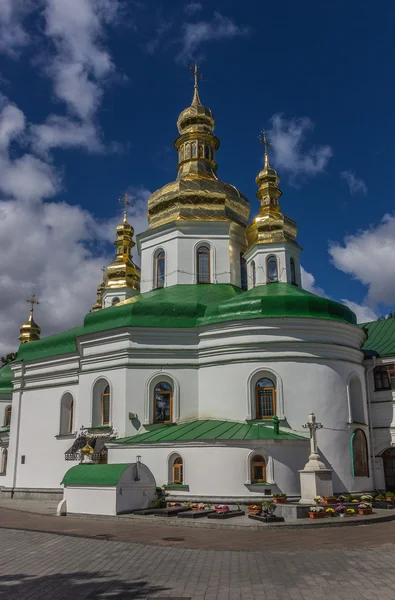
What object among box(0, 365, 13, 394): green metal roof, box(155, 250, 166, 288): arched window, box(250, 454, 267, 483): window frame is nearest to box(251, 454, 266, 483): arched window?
box(250, 454, 267, 483): window frame

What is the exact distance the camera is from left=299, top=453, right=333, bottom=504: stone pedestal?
1648 cm

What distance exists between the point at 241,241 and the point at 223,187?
2858mm

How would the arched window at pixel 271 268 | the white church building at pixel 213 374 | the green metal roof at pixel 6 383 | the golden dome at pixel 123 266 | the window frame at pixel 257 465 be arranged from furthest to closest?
the golden dome at pixel 123 266
the green metal roof at pixel 6 383
the arched window at pixel 271 268
the white church building at pixel 213 374
the window frame at pixel 257 465

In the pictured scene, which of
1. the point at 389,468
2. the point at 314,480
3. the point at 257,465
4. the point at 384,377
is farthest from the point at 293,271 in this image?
the point at 314,480

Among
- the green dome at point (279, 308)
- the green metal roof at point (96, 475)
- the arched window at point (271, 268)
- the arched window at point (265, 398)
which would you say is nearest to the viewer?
the green metal roof at point (96, 475)

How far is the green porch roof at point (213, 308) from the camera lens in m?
20.2

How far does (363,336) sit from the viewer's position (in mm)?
22000

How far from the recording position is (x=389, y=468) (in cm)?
2103

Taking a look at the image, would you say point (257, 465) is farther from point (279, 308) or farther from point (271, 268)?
point (271, 268)

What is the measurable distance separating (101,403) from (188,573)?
544 inches

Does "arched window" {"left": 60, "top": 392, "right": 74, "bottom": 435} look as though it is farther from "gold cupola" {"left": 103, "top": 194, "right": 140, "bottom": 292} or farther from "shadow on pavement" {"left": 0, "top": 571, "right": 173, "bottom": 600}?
"shadow on pavement" {"left": 0, "top": 571, "right": 173, "bottom": 600}

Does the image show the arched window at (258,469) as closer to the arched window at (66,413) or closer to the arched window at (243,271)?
the arched window at (66,413)

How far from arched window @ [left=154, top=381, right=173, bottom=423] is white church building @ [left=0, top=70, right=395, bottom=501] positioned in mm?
52

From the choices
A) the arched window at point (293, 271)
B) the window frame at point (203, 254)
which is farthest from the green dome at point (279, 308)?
the window frame at point (203, 254)
